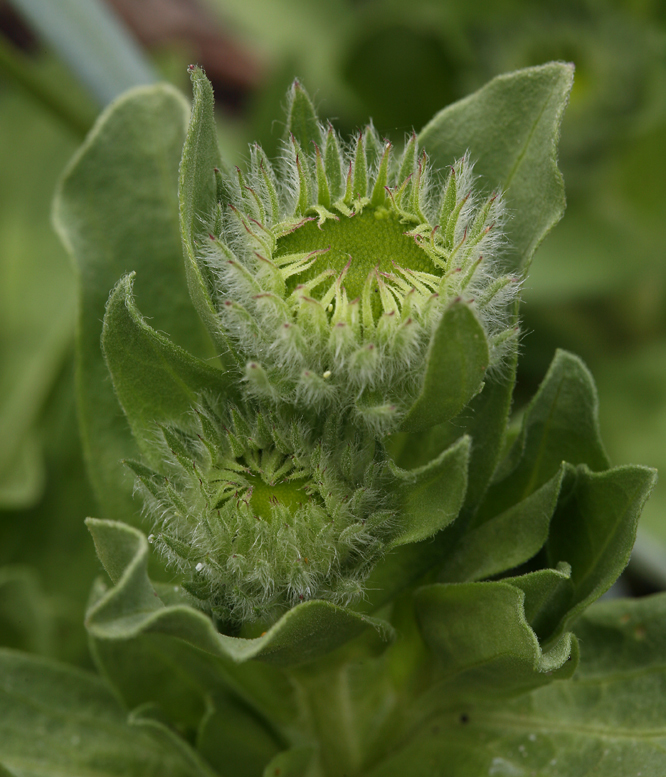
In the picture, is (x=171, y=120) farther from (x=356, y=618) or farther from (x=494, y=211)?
(x=356, y=618)

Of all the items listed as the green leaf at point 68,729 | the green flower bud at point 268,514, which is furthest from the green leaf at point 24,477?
the green flower bud at point 268,514

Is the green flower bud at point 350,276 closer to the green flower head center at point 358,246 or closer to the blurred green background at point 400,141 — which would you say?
the green flower head center at point 358,246

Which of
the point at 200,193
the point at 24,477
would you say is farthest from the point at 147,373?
the point at 24,477

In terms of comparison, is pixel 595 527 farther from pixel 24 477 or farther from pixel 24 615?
pixel 24 477

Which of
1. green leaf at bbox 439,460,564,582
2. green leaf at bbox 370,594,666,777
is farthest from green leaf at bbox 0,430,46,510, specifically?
green leaf at bbox 439,460,564,582

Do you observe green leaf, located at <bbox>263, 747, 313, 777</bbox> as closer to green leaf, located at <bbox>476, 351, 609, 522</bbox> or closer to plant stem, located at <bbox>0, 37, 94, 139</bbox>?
green leaf, located at <bbox>476, 351, 609, 522</bbox>

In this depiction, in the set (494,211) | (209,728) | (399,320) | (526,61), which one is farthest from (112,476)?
(526,61)
